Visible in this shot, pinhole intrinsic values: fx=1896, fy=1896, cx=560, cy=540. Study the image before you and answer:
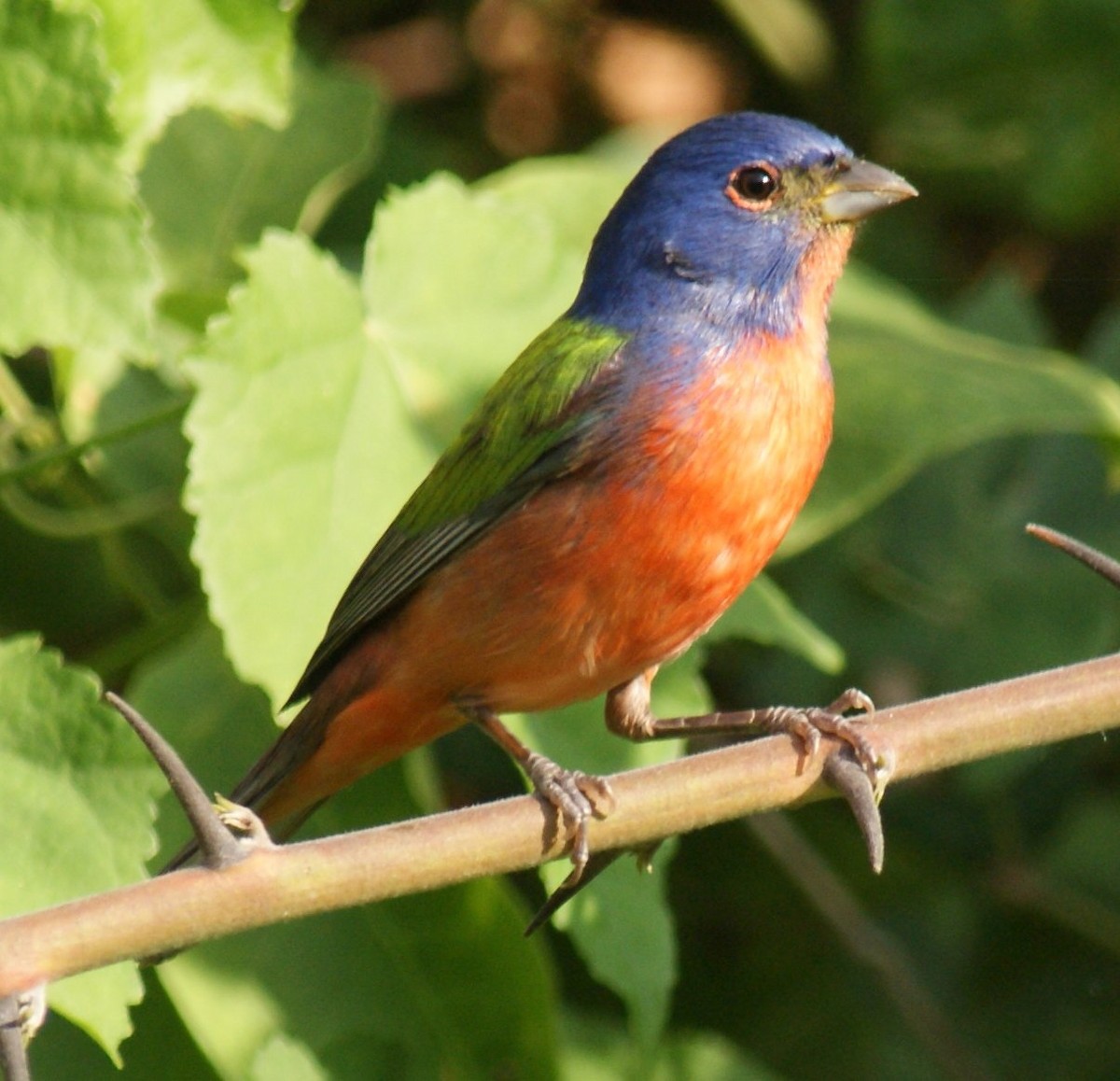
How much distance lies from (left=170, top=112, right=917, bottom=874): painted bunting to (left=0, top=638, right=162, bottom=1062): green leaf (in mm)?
492

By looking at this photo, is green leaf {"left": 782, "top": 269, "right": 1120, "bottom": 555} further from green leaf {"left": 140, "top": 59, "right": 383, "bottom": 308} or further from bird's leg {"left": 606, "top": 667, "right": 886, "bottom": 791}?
green leaf {"left": 140, "top": 59, "right": 383, "bottom": 308}

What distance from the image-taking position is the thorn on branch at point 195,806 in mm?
2092

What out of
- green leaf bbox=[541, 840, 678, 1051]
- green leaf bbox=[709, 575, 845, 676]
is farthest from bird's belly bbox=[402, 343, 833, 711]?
green leaf bbox=[541, 840, 678, 1051]

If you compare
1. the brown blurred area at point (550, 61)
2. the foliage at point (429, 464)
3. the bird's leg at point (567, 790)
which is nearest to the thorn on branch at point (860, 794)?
the bird's leg at point (567, 790)

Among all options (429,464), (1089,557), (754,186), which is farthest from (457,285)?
(1089,557)

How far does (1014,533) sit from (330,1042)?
10.4 ft

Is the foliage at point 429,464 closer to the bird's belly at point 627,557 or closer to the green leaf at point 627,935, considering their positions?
the green leaf at point 627,935

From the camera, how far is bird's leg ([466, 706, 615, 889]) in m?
2.62

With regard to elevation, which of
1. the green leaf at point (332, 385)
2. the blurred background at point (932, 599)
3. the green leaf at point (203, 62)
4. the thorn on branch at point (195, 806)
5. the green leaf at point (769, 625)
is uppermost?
the green leaf at point (203, 62)

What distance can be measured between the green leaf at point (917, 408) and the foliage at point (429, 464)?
0.4 inches

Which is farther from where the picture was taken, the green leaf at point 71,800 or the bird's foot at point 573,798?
the green leaf at point 71,800

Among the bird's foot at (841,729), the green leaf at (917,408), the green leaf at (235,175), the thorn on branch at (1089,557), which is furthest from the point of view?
the green leaf at (235,175)

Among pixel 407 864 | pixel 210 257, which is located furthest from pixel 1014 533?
pixel 407 864

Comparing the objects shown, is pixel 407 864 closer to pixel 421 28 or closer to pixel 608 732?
pixel 608 732
